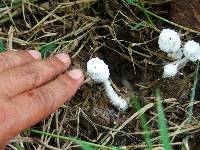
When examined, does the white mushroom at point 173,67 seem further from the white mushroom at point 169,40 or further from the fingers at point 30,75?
the fingers at point 30,75

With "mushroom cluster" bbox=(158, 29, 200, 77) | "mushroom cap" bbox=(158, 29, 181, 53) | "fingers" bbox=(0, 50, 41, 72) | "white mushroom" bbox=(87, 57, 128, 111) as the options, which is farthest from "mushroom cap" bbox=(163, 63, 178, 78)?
"fingers" bbox=(0, 50, 41, 72)

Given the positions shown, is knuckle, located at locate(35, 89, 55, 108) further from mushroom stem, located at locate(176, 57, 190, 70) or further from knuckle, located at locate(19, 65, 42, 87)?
mushroom stem, located at locate(176, 57, 190, 70)

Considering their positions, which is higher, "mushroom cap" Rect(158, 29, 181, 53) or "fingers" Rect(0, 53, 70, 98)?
"mushroom cap" Rect(158, 29, 181, 53)

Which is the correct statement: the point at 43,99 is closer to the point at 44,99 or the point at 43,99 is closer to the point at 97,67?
the point at 44,99

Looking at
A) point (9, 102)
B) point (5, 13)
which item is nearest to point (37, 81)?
point (9, 102)

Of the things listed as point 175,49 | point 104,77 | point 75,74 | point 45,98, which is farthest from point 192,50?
point 45,98

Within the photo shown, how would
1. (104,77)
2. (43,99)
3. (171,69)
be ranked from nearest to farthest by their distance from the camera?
(43,99) < (104,77) < (171,69)

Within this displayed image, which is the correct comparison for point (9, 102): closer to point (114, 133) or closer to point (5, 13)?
point (114, 133)

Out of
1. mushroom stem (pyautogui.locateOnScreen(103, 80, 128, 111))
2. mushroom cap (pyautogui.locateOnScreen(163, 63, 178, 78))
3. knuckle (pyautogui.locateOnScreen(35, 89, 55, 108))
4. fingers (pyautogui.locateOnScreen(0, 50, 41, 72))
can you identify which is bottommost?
mushroom stem (pyautogui.locateOnScreen(103, 80, 128, 111))
